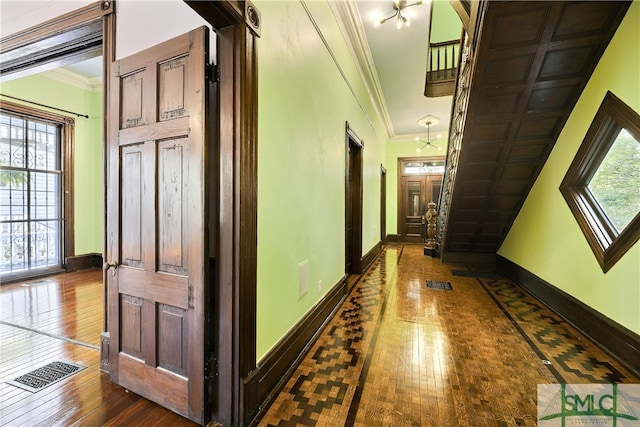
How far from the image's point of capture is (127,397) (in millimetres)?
1708

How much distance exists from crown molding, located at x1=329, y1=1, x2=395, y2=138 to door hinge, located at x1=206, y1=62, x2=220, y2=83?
7.10ft

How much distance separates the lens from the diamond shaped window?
7.18 ft

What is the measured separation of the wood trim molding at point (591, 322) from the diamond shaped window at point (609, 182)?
0.48 m

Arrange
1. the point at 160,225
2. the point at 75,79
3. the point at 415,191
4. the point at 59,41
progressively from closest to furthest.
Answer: the point at 160,225
the point at 59,41
the point at 75,79
the point at 415,191

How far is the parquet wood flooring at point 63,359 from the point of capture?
1.55 meters

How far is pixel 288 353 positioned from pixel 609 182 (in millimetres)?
3197

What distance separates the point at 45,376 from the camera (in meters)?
1.90

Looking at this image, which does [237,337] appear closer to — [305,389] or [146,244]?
[305,389]

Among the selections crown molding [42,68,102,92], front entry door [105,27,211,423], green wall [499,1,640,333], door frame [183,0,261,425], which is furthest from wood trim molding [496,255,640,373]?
crown molding [42,68,102,92]

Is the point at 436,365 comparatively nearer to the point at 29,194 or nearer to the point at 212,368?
the point at 212,368

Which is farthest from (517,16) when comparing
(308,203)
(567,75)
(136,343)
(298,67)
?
(136,343)

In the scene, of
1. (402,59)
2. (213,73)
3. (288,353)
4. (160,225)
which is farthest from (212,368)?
(402,59)

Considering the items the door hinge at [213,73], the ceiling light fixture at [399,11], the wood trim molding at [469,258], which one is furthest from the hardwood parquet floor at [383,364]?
the ceiling light fixture at [399,11]

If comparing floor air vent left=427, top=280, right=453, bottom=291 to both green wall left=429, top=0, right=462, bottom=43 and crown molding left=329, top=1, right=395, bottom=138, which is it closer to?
crown molding left=329, top=1, right=395, bottom=138
